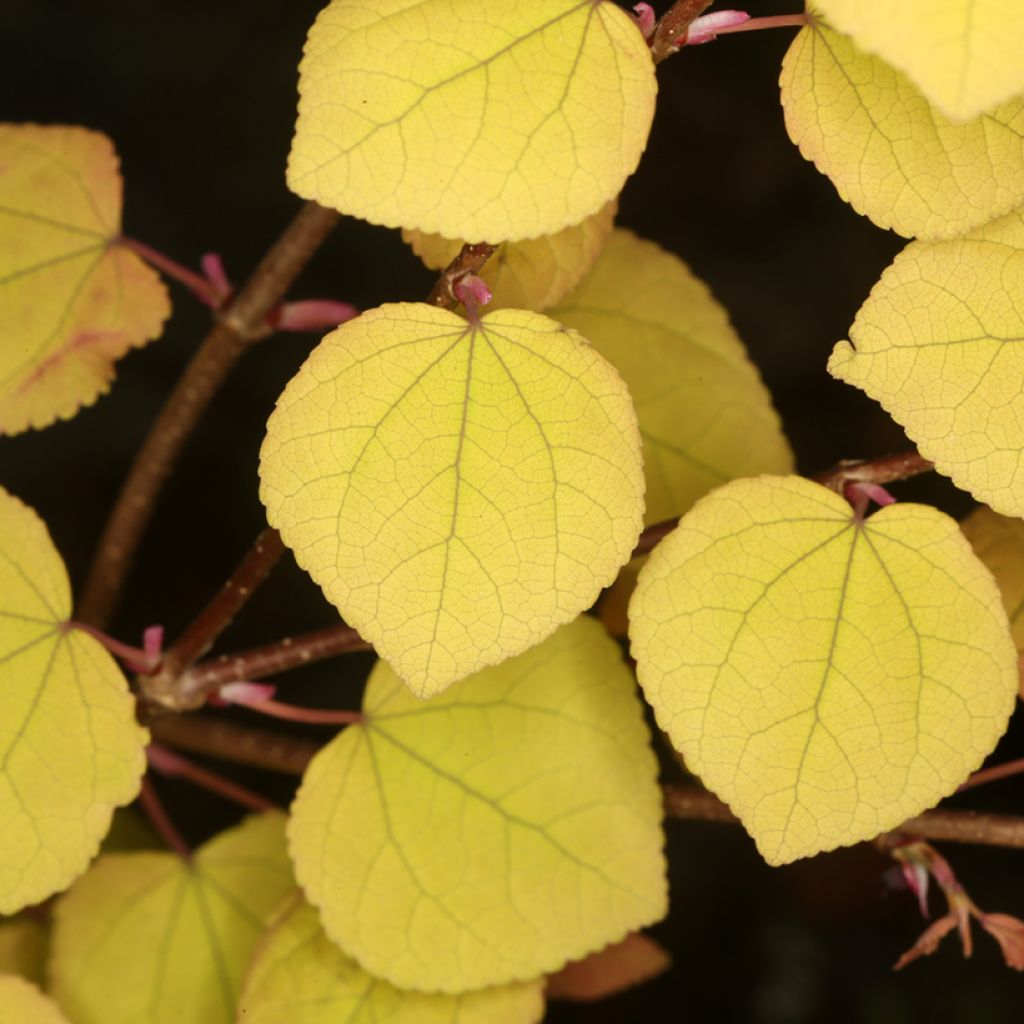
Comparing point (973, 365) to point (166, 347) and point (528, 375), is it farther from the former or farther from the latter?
point (166, 347)

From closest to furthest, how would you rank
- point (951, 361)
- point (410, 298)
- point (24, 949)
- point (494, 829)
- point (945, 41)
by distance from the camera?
point (945, 41), point (951, 361), point (494, 829), point (24, 949), point (410, 298)

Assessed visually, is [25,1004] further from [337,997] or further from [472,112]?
[472,112]

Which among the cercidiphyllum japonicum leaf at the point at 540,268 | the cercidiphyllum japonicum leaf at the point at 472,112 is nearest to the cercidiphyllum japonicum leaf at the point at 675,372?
the cercidiphyllum japonicum leaf at the point at 540,268

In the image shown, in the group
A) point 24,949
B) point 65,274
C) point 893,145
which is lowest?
point 24,949

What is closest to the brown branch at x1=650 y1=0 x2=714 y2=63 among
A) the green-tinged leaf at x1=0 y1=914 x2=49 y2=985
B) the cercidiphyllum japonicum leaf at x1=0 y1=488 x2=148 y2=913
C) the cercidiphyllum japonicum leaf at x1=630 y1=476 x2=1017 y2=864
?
the cercidiphyllum japonicum leaf at x1=630 y1=476 x2=1017 y2=864

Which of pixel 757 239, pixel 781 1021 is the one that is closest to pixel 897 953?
pixel 781 1021

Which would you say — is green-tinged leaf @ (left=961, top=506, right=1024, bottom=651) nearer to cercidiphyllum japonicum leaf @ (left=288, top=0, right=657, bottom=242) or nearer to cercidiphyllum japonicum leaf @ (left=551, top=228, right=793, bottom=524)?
cercidiphyllum japonicum leaf @ (left=551, top=228, right=793, bottom=524)

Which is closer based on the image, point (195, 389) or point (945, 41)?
point (945, 41)

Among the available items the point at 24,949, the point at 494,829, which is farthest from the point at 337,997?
the point at 24,949

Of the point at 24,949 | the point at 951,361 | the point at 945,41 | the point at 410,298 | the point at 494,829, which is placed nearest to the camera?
the point at 945,41
